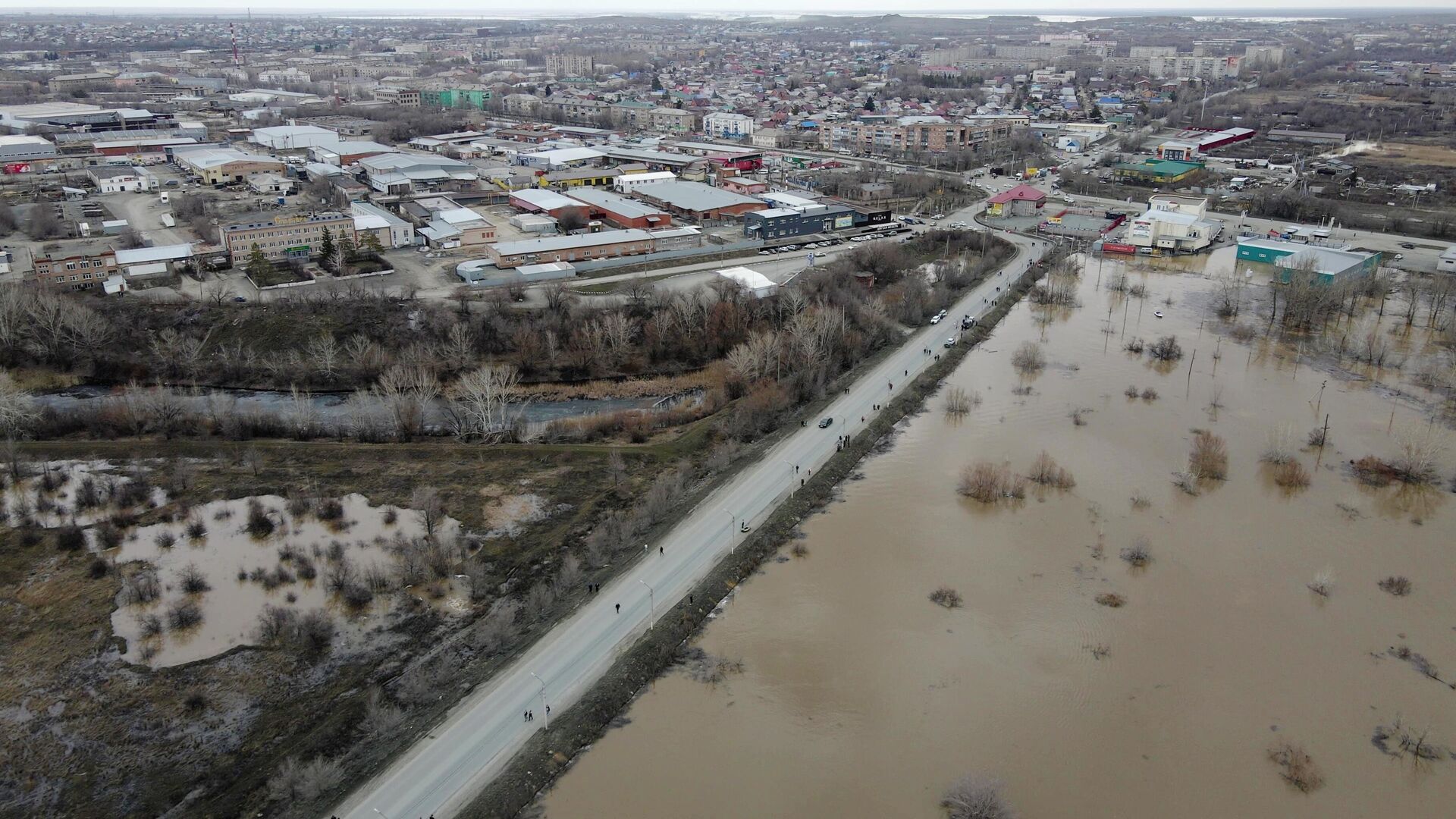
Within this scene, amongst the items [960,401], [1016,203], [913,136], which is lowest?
[960,401]

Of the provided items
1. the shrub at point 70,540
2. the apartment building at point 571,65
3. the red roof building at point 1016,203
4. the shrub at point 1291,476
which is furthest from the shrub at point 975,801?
the apartment building at point 571,65

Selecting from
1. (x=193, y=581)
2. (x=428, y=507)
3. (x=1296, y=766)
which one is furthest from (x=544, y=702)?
(x=1296, y=766)

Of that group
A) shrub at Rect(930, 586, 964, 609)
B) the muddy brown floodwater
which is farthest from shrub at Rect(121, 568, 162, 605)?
shrub at Rect(930, 586, 964, 609)

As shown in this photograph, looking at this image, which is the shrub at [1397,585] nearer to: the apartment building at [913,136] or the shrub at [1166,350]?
the shrub at [1166,350]

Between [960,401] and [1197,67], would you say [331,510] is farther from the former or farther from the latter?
[1197,67]

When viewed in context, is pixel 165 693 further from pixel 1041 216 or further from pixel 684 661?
pixel 1041 216

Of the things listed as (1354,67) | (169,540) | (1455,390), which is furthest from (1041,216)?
(1354,67)
